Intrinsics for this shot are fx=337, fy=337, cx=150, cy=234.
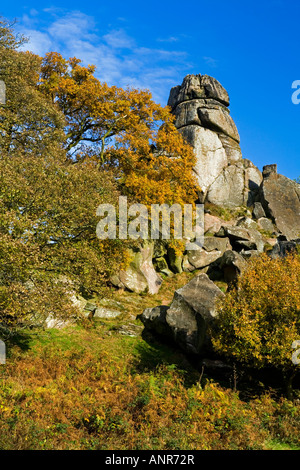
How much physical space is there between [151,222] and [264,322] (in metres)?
17.7

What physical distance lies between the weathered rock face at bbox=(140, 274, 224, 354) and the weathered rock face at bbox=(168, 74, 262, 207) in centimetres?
3029

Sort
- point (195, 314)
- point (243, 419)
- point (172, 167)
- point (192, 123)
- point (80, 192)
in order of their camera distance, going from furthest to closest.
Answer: point (192, 123) → point (172, 167) → point (195, 314) → point (80, 192) → point (243, 419)

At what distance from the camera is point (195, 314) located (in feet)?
70.7

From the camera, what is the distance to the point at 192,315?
71.6 ft

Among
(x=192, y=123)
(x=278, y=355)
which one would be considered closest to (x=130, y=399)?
(x=278, y=355)

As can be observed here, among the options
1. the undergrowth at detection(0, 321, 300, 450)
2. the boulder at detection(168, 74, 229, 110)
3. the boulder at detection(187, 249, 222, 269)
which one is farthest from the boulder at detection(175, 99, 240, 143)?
the undergrowth at detection(0, 321, 300, 450)

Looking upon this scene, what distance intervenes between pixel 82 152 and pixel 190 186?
12.4 metres

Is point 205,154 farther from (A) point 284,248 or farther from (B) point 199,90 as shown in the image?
(A) point 284,248

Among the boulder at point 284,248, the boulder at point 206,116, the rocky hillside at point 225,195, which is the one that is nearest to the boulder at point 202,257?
the rocky hillside at point 225,195

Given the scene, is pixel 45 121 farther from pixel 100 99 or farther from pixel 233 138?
pixel 233 138

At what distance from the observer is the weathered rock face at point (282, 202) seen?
49250 millimetres

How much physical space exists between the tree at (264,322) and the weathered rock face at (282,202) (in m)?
33.4

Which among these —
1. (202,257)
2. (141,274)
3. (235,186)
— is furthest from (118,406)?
(235,186)

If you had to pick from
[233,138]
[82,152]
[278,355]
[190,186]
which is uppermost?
[233,138]
